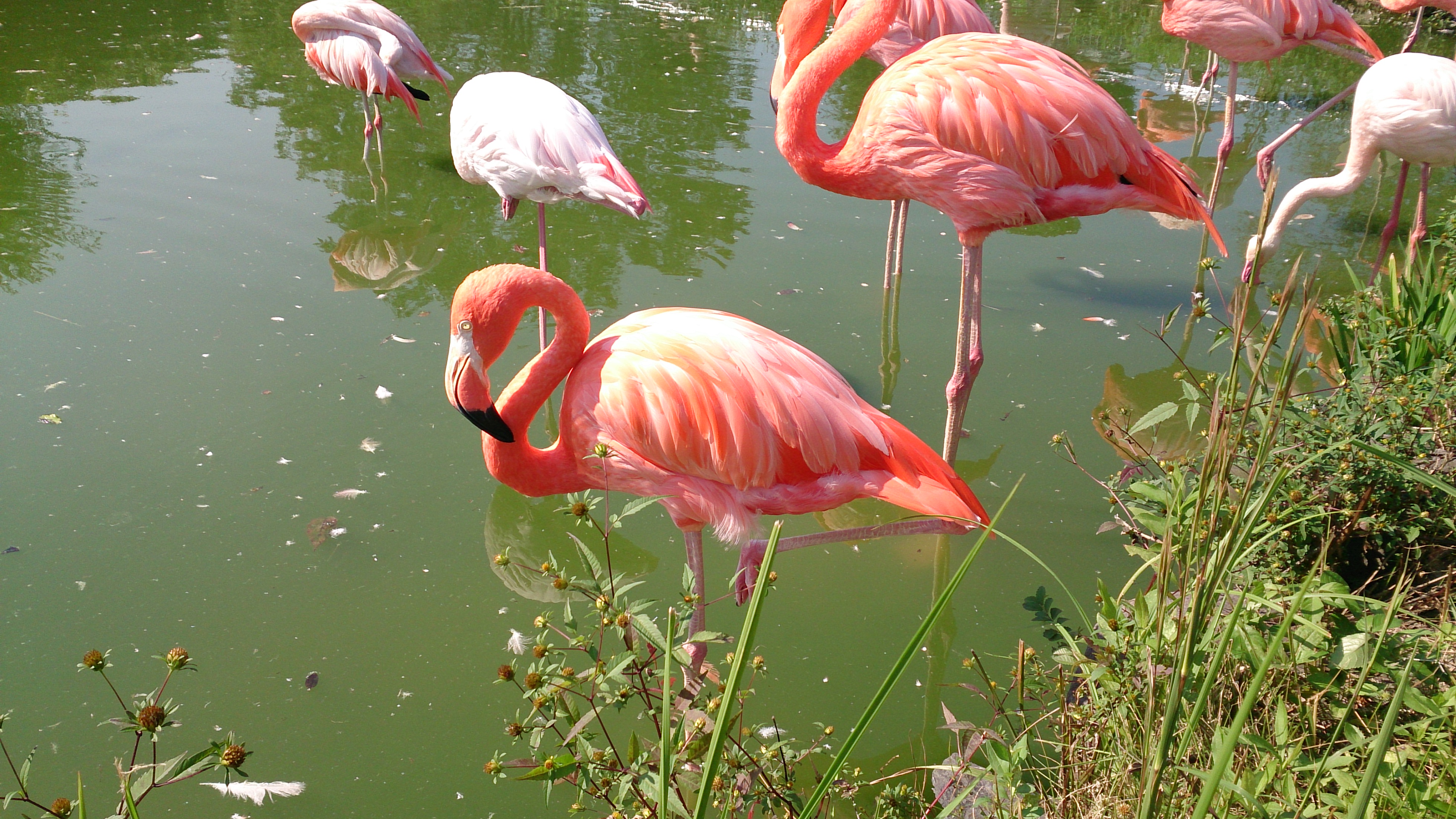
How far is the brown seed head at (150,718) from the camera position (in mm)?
1205

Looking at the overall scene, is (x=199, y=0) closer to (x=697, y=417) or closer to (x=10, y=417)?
(x=10, y=417)

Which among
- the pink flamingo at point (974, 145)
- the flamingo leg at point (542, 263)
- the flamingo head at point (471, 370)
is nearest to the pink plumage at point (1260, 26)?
the pink flamingo at point (974, 145)

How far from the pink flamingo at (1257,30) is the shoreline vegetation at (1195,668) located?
2.69 m

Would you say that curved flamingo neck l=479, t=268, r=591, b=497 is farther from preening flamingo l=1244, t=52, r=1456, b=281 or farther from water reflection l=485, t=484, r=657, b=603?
preening flamingo l=1244, t=52, r=1456, b=281

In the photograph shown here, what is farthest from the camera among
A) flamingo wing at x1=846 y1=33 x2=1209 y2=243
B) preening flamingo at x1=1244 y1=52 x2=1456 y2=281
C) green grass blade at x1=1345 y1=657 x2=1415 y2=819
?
preening flamingo at x1=1244 y1=52 x2=1456 y2=281

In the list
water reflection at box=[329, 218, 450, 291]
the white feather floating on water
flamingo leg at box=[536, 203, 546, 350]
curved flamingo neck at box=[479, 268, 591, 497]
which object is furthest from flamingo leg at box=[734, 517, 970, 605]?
water reflection at box=[329, 218, 450, 291]

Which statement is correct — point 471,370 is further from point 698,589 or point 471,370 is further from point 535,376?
point 698,589

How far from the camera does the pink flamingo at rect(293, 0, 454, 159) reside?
18.2 feet

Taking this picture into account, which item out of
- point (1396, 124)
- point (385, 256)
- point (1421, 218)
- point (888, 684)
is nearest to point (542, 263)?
point (385, 256)

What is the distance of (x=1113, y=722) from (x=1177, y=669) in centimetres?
86

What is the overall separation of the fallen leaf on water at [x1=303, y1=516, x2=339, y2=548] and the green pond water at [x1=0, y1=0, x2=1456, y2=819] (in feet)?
0.10

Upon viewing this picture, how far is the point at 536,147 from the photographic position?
12.4 ft

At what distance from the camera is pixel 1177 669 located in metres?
0.91

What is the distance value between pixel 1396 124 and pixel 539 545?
3850mm
